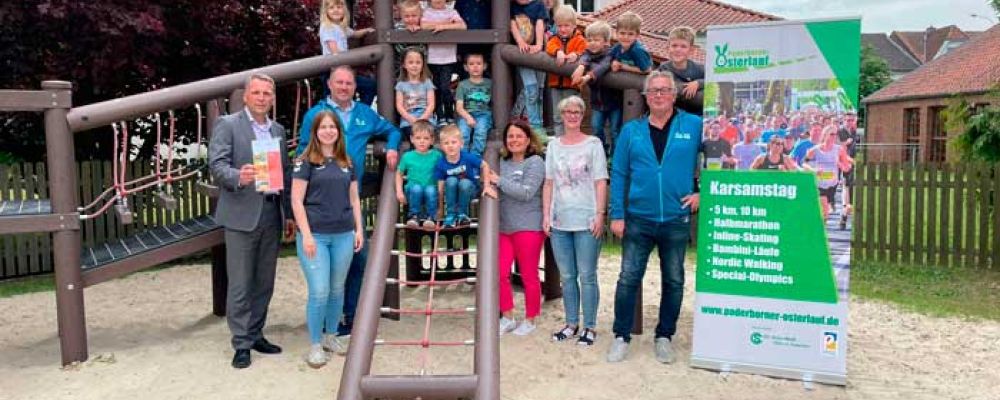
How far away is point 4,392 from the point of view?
4727 millimetres

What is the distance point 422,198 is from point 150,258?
1861 mm

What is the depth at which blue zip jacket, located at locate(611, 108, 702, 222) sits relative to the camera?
482cm

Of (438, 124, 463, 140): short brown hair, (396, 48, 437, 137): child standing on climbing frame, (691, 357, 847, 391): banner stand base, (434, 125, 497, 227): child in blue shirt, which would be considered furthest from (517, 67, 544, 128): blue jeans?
(691, 357, 847, 391): banner stand base

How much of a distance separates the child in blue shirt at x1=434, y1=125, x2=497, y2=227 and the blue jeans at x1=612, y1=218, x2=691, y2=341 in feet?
3.29

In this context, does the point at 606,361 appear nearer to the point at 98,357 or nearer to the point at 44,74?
the point at 98,357

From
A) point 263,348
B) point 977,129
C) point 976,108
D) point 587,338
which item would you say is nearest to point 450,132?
point 587,338

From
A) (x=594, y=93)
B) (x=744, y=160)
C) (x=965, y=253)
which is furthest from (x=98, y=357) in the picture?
(x=965, y=253)

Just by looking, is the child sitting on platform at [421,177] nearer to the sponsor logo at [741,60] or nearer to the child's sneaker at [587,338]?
the child's sneaker at [587,338]

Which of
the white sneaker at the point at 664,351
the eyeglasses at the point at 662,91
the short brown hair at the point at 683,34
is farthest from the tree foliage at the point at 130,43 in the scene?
the white sneaker at the point at 664,351

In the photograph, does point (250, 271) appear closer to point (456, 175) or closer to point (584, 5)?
point (456, 175)

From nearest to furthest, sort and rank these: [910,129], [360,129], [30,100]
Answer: [30,100] < [360,129] < [910,129]

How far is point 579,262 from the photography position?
205 inches

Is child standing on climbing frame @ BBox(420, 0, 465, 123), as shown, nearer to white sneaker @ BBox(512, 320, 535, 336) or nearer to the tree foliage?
white sneaker @ BBox(512, 320, 535, 336)

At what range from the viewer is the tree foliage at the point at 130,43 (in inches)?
326
